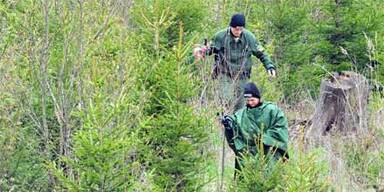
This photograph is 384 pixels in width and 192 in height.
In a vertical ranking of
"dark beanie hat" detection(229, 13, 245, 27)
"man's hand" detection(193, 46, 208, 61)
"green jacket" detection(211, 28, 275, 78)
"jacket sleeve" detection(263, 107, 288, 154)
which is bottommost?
"jacket sleeve" detection(263, 107, 288, 154)

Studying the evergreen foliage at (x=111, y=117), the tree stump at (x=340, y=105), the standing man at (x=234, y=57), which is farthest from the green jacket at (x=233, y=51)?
the tree stump at (x=340, y=105)

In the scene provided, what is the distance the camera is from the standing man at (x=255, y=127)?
→ 8477mm

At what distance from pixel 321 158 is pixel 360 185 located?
3.14 ft

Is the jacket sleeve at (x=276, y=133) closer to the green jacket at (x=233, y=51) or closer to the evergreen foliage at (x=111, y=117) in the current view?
the evergreen foliage at (x=111, y=117)

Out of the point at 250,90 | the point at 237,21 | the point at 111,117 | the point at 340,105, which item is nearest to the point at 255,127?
the point at 250,90

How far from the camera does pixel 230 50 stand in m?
10.9

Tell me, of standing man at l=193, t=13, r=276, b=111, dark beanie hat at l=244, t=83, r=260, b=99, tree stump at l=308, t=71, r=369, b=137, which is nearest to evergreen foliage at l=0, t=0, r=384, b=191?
standing man at l=193, t=13, r=276, b=111

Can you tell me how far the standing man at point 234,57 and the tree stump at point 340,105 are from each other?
81.9 inches

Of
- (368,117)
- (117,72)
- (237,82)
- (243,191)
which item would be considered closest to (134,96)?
(117,72)

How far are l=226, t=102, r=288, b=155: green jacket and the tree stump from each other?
380cm

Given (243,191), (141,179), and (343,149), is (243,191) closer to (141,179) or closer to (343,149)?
(141,179)

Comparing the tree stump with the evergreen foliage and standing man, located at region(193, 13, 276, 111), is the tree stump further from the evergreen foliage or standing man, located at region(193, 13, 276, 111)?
standing man, located at region(193, 13, 276, 111)

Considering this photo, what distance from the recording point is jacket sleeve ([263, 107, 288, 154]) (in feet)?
27.6

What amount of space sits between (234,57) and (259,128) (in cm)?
248
